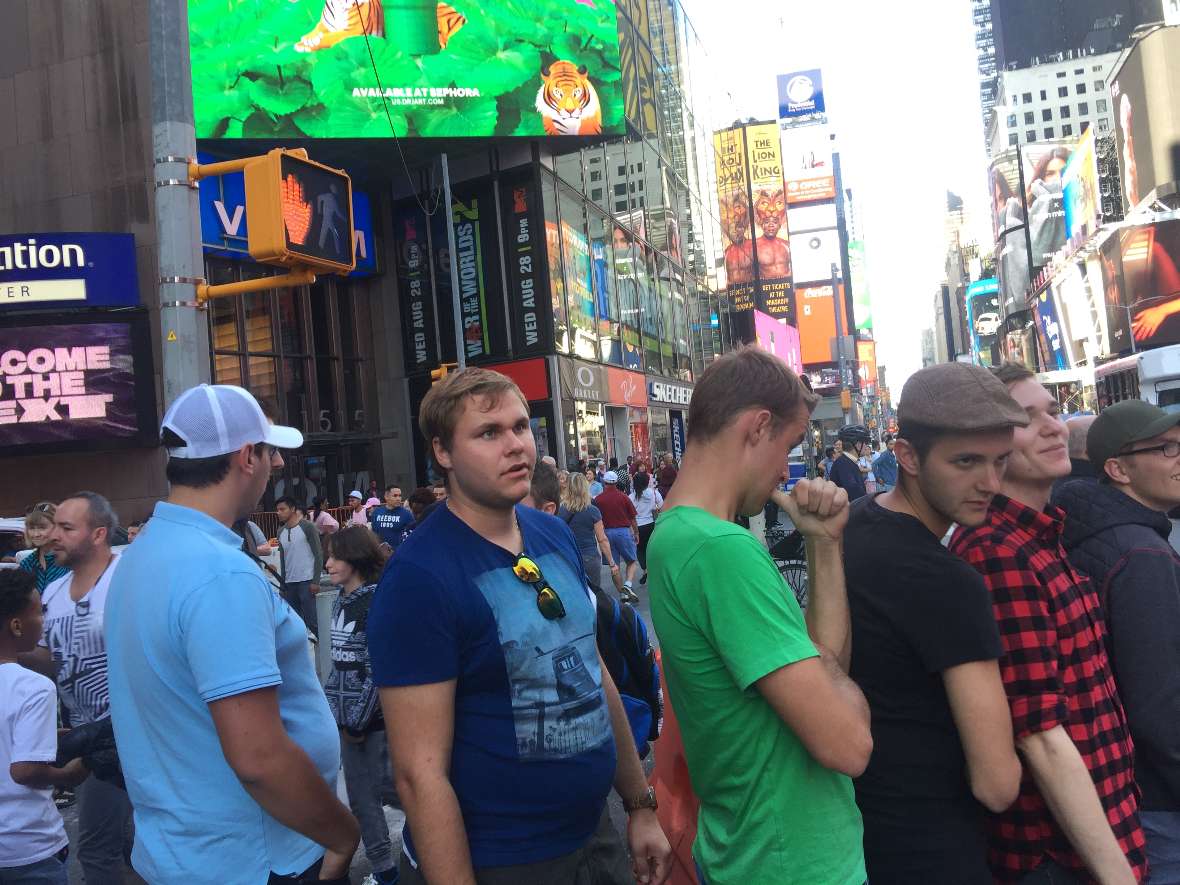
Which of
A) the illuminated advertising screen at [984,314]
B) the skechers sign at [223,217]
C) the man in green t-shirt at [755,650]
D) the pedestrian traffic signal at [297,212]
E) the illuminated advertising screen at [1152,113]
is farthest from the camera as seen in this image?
the illuminated advertising screen at [984,314]

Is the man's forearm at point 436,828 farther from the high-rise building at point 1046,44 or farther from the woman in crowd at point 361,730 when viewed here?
the high-rise building at point 1046,44

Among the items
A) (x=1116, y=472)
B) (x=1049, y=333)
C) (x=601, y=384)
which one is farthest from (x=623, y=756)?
(x=1049, y=333)

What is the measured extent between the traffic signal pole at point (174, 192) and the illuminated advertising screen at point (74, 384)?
16812 millimetres

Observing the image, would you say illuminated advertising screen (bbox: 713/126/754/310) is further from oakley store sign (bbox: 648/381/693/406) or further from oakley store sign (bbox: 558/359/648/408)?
oakley store sign (bbox: 558/359/648/408)

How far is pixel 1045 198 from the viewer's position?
76.2m

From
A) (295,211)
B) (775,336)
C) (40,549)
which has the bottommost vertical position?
(40,549)

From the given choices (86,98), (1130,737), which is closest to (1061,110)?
(86,98)

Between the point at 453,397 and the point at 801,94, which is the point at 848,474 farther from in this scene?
the point at 801,94

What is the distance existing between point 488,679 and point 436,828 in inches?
14.9

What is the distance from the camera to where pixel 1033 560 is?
2.50m

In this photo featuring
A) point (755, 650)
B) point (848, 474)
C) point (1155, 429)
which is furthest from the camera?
point (848, 474)

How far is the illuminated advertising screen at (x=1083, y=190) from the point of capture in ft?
182

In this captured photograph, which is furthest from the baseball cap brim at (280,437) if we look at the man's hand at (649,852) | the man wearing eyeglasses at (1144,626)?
the man wearing eyeglasses at (1144,626)

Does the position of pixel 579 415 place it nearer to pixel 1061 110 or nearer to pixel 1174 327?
pixel 1174 327
